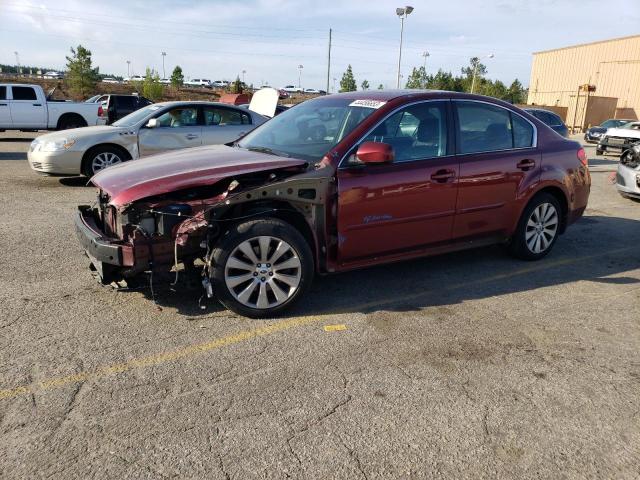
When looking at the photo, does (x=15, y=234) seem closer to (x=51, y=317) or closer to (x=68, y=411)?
(x=51, y=317)

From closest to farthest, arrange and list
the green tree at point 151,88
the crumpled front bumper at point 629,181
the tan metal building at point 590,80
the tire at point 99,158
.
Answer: the crumpled front bumper at point 629,181 < the tire at point 99,158 < the tan metal building at point 590,80 < the green tree at point 151,88

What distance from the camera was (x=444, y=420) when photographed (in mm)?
2830

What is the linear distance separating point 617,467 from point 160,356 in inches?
103

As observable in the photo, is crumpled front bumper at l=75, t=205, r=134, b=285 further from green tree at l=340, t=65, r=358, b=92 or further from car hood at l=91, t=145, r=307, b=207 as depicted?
green tree at l=340, t=65, r=358, b=92

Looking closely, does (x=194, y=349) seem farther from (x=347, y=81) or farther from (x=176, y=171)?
(x=347, y=81)

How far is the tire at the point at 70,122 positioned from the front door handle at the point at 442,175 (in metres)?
17.2

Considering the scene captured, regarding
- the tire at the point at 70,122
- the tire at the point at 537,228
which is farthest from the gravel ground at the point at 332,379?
the tire at the point at 70,122

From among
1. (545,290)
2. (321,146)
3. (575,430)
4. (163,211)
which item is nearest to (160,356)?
(163,211)

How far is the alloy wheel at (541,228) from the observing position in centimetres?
556

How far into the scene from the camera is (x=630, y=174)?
30.1ft

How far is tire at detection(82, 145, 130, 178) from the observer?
932cm

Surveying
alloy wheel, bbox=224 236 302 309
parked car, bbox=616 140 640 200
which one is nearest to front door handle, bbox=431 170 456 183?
alloy wheel, bbox=224 236 302 309

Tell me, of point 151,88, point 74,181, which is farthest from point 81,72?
point 74,181

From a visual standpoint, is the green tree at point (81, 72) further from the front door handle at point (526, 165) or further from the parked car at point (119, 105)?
the front door handle at point (526, 165)
